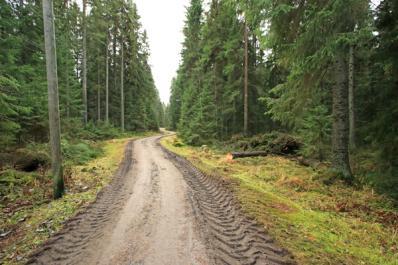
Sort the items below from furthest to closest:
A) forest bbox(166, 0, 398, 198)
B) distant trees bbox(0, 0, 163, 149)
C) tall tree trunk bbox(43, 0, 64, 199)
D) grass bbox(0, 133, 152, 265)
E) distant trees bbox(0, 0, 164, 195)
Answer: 1. distant trees bbox(0, 0, 163, 149)
2. distant trees bbox(0, 0, 164, 195)
3. tall tree trunk bbox(43, 0, 64, 199)
4. forest bbox(166, 0, 398, 198)
5. grass bbox(0, 133, 152, 265)

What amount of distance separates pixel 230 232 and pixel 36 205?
5.80m

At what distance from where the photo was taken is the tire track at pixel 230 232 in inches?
157

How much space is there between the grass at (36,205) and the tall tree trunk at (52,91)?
2.27ft

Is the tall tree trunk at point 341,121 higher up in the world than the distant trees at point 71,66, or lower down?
lower down

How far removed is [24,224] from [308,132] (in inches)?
547

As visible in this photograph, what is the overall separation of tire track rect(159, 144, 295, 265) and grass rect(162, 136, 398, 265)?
263 mm

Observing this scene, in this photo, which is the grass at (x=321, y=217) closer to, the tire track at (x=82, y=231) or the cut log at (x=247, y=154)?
the tire track at (x=82, y=231)

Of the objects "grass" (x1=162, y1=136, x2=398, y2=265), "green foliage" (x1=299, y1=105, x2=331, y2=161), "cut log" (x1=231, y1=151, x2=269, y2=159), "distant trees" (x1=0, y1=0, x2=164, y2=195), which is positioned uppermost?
"distant trees" (x1=0, y1=0, x2=164, y2=195)

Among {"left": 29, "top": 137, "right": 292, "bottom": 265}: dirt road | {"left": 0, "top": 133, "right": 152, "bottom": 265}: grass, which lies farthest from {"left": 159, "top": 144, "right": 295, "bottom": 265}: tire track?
{"left": 0, "top": 133, "right": 152, "bottom": 265}: grass

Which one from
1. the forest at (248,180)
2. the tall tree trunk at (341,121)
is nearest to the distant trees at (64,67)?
the forest at (248,180)

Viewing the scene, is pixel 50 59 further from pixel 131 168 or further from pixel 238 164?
pixel 238 164

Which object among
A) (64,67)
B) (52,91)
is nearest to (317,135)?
(52,91)

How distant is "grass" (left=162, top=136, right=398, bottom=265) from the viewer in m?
4.35

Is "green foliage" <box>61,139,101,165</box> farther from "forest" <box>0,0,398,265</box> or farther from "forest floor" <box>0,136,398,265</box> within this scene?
"forest floor" <box>0,136,398,265</box>
